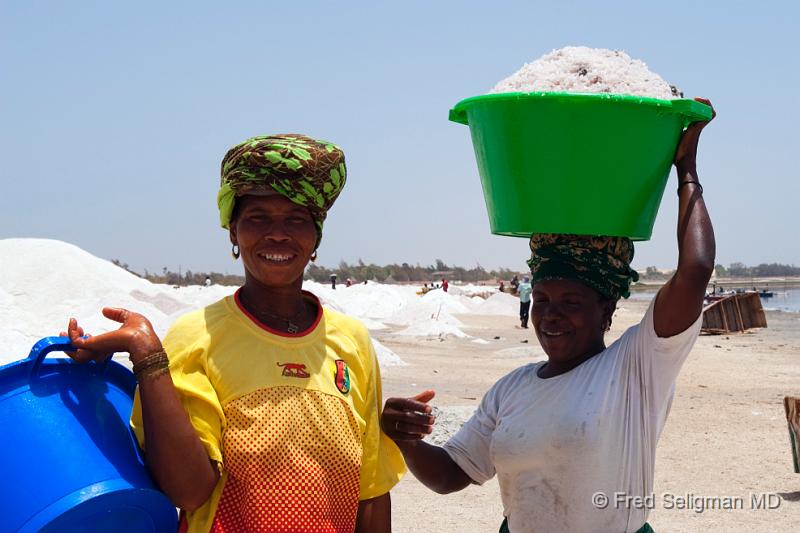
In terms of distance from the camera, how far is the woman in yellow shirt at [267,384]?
1.81 metres

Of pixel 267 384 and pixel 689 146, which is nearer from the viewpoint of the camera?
pixel 267 384

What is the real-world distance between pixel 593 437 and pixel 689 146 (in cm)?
80

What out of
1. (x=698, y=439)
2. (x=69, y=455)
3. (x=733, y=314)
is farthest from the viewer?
(x=733, y=314)

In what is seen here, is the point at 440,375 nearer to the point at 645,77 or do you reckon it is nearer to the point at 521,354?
the point at 521,354

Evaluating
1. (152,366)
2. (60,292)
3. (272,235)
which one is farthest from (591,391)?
(60,292)

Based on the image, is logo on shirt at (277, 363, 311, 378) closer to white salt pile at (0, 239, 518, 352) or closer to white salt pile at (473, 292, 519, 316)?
white salt pile at (0, 239, 518, 352)

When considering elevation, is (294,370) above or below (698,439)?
above

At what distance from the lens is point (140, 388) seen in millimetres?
1772

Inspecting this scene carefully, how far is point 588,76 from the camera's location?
7.21ft

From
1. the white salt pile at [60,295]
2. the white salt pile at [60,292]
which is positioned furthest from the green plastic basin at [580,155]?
the white salt pile at [60,292]

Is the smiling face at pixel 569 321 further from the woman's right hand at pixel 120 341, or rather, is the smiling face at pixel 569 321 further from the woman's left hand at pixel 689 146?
the woman's right hand at pixel 120 341

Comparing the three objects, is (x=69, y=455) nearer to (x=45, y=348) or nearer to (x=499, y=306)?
(x=45, y=348)

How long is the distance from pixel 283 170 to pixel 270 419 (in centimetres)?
57

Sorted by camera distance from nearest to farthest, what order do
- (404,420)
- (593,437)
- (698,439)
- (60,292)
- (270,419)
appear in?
(270,419) → (593,437) → (404,420) → (698,439) → (60,292)
